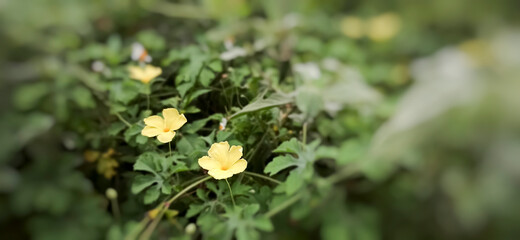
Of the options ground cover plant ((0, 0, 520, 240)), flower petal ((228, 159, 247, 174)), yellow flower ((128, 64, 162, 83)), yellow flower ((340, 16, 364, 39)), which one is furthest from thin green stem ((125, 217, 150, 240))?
yellow flower ((340, 16, 364, 39))

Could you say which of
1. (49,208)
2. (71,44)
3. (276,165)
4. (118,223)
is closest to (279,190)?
(276,165)

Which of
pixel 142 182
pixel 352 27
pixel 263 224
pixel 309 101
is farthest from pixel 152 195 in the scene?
pixel 352 27

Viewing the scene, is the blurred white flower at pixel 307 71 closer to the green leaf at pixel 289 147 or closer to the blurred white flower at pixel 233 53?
the blurred white flower at pixel 233 53

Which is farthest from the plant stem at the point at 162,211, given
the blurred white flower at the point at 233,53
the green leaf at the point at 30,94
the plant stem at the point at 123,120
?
the green leaf at the point at 30,94

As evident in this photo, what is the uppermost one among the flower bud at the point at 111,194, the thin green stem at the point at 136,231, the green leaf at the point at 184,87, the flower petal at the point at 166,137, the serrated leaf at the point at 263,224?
the green leaf at the point at 184,87

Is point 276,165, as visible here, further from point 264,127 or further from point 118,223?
point 118,223

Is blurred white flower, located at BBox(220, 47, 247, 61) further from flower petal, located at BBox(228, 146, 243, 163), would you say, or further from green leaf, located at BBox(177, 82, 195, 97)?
flower petal, located at BBox(228, 146, 243, 163)

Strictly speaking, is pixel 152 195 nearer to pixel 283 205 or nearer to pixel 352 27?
pixel 283 205
